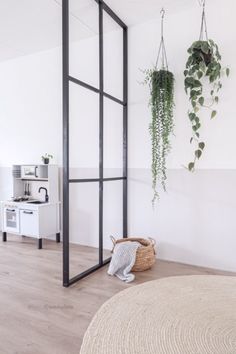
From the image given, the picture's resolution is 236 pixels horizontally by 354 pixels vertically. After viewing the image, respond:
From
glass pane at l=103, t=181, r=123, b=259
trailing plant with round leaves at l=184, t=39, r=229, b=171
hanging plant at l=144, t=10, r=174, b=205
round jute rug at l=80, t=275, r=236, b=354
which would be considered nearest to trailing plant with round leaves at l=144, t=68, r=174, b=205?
hanging plant at l=144, t=10, r=174, b=205

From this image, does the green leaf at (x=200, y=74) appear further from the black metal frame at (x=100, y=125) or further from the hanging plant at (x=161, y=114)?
the black metal frame at (x=100, y=125)

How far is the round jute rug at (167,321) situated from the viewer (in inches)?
64.7

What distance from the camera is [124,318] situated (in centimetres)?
193

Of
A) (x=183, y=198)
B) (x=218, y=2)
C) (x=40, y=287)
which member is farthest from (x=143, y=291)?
(x=218, y=2)

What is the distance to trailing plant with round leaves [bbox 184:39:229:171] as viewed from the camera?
278 centimetres

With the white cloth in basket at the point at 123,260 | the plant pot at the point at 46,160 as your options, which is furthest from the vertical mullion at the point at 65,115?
the plant pot at the point at 46,160

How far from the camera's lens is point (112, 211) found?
142 inches

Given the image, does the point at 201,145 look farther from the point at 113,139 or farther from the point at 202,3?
the point at 202,3

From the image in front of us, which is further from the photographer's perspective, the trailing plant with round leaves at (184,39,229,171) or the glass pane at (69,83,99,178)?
the glass pane at (69,83,99,178)

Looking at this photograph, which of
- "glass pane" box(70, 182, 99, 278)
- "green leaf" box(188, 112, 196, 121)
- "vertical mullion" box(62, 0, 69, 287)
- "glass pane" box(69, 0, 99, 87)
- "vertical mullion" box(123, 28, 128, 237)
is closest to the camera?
"vertical mullion" box(62, 0, 69, 287)

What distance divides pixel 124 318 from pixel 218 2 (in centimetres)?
319

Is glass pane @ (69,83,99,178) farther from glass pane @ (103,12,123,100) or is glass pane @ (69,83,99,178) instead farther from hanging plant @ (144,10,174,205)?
hanging plant @ (144,10,174,205)

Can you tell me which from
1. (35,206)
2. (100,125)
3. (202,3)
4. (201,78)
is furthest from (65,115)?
(202,3)

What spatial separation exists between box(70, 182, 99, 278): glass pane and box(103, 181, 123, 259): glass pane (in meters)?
0.14
